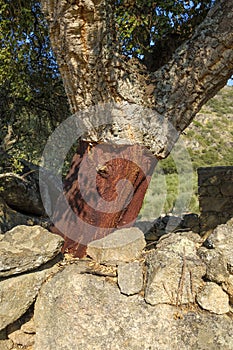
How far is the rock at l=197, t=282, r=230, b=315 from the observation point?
7.51 ft

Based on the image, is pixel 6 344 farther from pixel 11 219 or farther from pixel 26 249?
pixel 11 219

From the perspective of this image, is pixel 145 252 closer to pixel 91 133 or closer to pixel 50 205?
pixel 91 133

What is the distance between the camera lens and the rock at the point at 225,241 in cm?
236

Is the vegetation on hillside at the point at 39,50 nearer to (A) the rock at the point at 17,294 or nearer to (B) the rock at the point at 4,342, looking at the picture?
(A) the rock at the point at 17,294

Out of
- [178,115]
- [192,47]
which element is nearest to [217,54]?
[192,47]

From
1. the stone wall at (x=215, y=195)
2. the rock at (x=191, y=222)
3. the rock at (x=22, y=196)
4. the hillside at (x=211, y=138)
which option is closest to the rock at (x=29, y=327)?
the rock at (x=22, y=196)

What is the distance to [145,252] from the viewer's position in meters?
2.92

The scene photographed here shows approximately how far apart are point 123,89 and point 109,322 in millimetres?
2062

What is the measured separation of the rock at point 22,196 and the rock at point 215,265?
4219mm

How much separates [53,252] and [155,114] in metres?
1.61

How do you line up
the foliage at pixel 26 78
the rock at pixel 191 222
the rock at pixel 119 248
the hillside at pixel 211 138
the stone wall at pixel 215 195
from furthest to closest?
the hillside at pixel 211 138 < the rock at pixel 191 222 < the stone wall at pixel 215 195 < the foliage at pixel 26 78 < the rock at pixel 119 248

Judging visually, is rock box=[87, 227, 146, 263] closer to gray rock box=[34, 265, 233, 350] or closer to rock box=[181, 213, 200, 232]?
gray rock box=[34, 265, 233, 350]

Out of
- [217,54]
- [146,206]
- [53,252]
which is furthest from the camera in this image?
[146,206]

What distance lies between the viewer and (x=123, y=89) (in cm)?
336
